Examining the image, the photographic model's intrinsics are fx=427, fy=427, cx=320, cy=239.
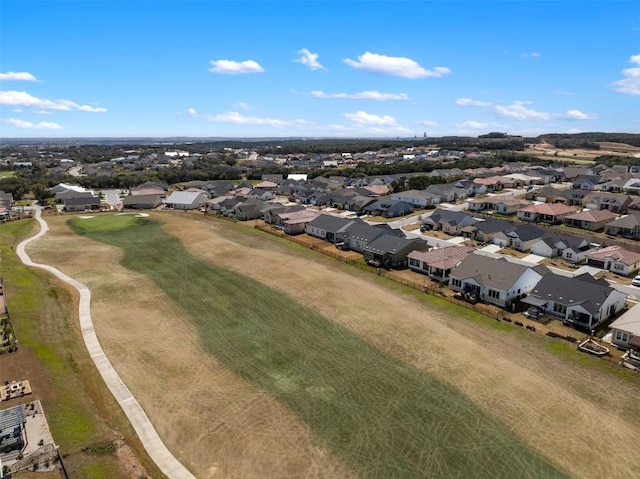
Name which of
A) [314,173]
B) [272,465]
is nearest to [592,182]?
[314,173]

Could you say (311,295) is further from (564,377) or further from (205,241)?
(205,241)

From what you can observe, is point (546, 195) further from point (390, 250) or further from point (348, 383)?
point (348, 383)

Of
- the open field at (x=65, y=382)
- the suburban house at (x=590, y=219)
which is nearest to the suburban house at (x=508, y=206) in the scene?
the suburban house at (x=590, y=219)

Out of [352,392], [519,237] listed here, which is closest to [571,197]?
[519,237]

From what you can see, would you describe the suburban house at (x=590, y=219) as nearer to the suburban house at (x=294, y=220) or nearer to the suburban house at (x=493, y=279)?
the suburban house at (x=493, y=279)

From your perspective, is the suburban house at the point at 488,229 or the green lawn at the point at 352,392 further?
the suburban house at the point at 488,229

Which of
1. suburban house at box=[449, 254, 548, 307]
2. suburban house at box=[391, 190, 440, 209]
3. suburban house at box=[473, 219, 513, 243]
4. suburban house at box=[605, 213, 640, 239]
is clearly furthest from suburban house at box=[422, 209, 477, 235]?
suburban house at box=[449, 254, 548, 307]
